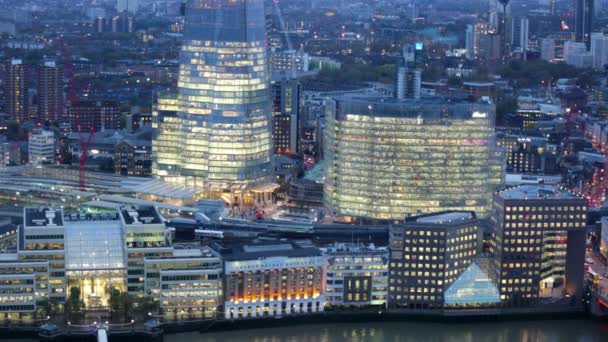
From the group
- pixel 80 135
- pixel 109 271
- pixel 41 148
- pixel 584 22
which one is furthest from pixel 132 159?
pixel 584 22

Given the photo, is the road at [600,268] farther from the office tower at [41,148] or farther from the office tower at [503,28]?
the office tower at [503,28]

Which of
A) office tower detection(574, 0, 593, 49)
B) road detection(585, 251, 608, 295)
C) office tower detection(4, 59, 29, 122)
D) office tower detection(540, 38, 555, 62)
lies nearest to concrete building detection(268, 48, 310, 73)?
office tower detection(4, 59, 29, 122)

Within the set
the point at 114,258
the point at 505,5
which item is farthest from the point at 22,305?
the point at 505,5

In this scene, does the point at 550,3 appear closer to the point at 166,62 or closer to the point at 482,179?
the point at 166,62

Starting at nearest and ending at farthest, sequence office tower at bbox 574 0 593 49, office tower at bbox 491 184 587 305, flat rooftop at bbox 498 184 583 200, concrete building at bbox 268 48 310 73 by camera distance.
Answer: office tower at bbox 491 184 587 305, flat rooftop at bbox 498 184 583 200, concrete building at bbox 268 48 310 73, office tower at bbox 574 0 593 49

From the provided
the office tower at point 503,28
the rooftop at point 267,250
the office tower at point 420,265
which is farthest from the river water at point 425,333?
the office tower at point 503,28

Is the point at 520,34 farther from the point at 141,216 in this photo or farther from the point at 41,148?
the point at 141,216

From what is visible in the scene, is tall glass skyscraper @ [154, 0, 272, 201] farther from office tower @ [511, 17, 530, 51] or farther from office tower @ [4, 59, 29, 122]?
office tower @ [511, 17, 530, 51]

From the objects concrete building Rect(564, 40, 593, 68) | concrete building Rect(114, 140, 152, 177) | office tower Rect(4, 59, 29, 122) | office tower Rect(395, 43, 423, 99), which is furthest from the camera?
concrete building Rect(564, 40, 593, 68)
